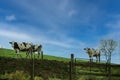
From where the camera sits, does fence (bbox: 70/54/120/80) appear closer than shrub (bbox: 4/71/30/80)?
Yes

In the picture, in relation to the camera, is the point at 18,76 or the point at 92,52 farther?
the point at 92,52

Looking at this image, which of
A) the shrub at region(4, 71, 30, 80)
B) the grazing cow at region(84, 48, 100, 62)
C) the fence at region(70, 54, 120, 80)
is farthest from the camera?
the grazing cow at region(84, 48, 100, 62)

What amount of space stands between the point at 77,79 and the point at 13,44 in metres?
25.7

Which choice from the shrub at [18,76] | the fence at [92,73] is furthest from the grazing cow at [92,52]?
the shrub at [18,76]

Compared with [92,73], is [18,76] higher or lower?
lower

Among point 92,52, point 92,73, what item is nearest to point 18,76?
point 92,73

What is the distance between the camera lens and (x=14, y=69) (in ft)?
95.9

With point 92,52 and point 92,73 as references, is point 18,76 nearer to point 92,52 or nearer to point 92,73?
point 92,73

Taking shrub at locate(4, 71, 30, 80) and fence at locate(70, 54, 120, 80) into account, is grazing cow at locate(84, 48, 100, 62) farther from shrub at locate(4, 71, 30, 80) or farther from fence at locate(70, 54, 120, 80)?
shrub at locate(4, 71, 30, 80)

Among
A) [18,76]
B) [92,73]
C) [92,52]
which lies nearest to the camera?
[18,76]

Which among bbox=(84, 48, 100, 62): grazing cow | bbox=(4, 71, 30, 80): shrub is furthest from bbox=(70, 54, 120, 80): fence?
bbox=(84, 48, 100, 62): grazing cow

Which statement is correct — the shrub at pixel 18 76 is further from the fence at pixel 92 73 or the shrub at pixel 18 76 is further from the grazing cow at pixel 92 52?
the grazing cow at pixel 92 52

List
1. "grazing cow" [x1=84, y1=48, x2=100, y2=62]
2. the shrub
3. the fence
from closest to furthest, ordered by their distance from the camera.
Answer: the fence, the shrub, "grazing cow" [x1=84, y1=48, x2=100, y2=62]

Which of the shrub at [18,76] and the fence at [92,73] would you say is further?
the shrub at [18,76]
